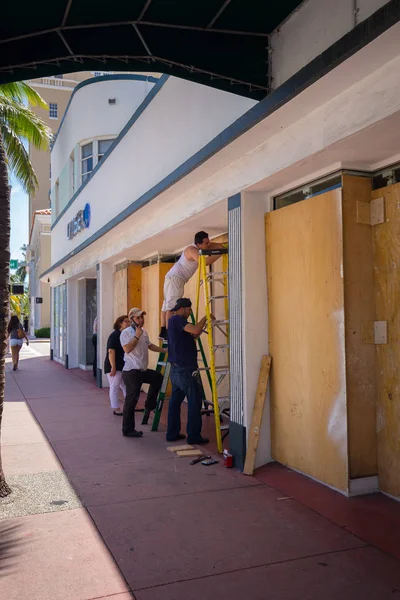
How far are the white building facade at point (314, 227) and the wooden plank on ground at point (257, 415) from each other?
80 millimetres

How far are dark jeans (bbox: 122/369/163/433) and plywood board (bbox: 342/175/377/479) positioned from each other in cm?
367

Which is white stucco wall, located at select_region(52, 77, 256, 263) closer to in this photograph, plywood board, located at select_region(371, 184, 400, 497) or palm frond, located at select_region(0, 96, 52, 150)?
plywood board, located at select_region(371, 184, 400, 497)

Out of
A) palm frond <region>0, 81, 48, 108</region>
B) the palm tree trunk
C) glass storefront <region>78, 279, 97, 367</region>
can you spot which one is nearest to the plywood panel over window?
the palm tree trunk

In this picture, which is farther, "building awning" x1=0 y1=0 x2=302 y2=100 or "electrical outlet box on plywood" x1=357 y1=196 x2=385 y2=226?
"electrical outlet box on plywood" x1=357 y1=196 x2=385 y2=226

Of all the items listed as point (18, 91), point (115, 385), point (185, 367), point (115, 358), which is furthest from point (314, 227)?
point (18, 91)

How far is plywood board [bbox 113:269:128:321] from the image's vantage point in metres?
13.2

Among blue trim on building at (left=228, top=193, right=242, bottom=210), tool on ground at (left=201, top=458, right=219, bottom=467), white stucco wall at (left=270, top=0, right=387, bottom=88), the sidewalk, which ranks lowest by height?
the sidewalk

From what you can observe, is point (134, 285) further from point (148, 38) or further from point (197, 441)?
point (148, 38)

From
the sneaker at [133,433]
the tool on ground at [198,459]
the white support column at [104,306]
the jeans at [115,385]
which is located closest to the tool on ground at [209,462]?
the tool on ground at [198,459]

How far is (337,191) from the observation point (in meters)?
5.49

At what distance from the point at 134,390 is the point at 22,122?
13.9m

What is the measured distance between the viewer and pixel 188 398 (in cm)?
757

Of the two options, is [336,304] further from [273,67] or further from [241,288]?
[273,67]

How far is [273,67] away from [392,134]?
1707 millimetres
